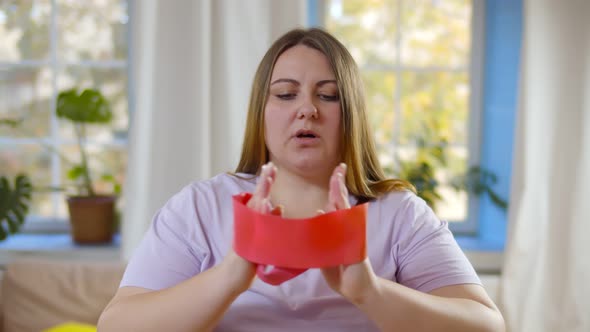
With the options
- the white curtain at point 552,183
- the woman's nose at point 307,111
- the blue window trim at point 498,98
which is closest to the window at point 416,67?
the blue window trim at point 498,98

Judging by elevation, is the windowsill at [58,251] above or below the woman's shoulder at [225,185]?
below

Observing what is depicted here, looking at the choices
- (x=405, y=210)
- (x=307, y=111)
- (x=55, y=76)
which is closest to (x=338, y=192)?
(x=307, y=111)

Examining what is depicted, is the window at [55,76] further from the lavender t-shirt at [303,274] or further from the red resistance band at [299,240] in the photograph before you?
the red resistance band at [299,240]

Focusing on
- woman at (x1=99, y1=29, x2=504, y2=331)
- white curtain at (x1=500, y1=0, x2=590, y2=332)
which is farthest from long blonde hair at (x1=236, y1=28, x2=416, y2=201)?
white curtain at (x1=500, y1=0, x2=590, y2=332)

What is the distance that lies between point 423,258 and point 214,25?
1.47 m

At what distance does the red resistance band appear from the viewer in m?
0.93

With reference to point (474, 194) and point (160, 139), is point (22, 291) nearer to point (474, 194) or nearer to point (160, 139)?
point (160, 139)

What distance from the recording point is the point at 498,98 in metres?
2.80

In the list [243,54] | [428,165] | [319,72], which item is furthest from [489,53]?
[319,72]

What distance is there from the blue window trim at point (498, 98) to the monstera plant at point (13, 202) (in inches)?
53.5

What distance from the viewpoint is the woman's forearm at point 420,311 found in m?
1.06

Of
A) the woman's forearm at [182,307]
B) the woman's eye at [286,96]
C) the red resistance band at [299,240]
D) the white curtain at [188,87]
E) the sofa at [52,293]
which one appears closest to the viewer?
the red resistance band at [299,240]

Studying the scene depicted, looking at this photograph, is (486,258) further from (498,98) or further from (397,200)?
(397,200)

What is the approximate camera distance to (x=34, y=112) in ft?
9.25
